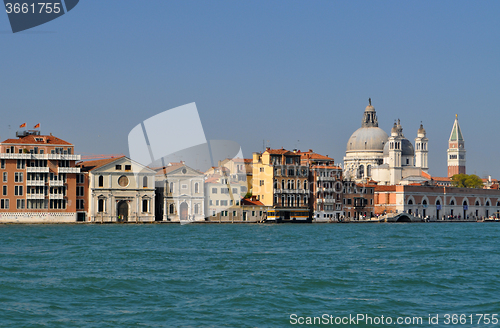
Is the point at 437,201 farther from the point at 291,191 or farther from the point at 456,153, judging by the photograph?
the point at 456,153

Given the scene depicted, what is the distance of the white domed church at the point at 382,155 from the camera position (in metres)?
92.9

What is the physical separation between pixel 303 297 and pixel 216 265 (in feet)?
21.6

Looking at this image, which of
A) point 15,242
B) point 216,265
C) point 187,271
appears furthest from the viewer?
point 15,242

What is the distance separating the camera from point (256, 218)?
64875 mm

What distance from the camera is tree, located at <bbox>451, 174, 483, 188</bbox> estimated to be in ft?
320

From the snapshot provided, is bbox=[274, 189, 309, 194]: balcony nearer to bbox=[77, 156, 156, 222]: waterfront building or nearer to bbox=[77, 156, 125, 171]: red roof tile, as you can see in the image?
bbox=[77, 156, 156, 222]: waterfront building

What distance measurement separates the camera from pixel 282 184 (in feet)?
219

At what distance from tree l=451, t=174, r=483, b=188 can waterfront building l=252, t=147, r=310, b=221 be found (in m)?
37.4

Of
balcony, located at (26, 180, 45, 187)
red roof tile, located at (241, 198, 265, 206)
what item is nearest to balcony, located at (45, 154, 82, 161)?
balcony, located at (26, 180, 45, 187)

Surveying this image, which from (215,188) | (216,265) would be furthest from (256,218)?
(216,265)

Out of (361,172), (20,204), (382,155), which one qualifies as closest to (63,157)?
(20,204)

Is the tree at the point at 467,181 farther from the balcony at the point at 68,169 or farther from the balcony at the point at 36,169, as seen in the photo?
the balcony at the point at 36,169

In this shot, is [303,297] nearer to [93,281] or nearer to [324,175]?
[93,281]

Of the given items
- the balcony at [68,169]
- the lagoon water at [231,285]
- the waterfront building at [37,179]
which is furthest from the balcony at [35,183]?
the lagoon water at [231,285]
